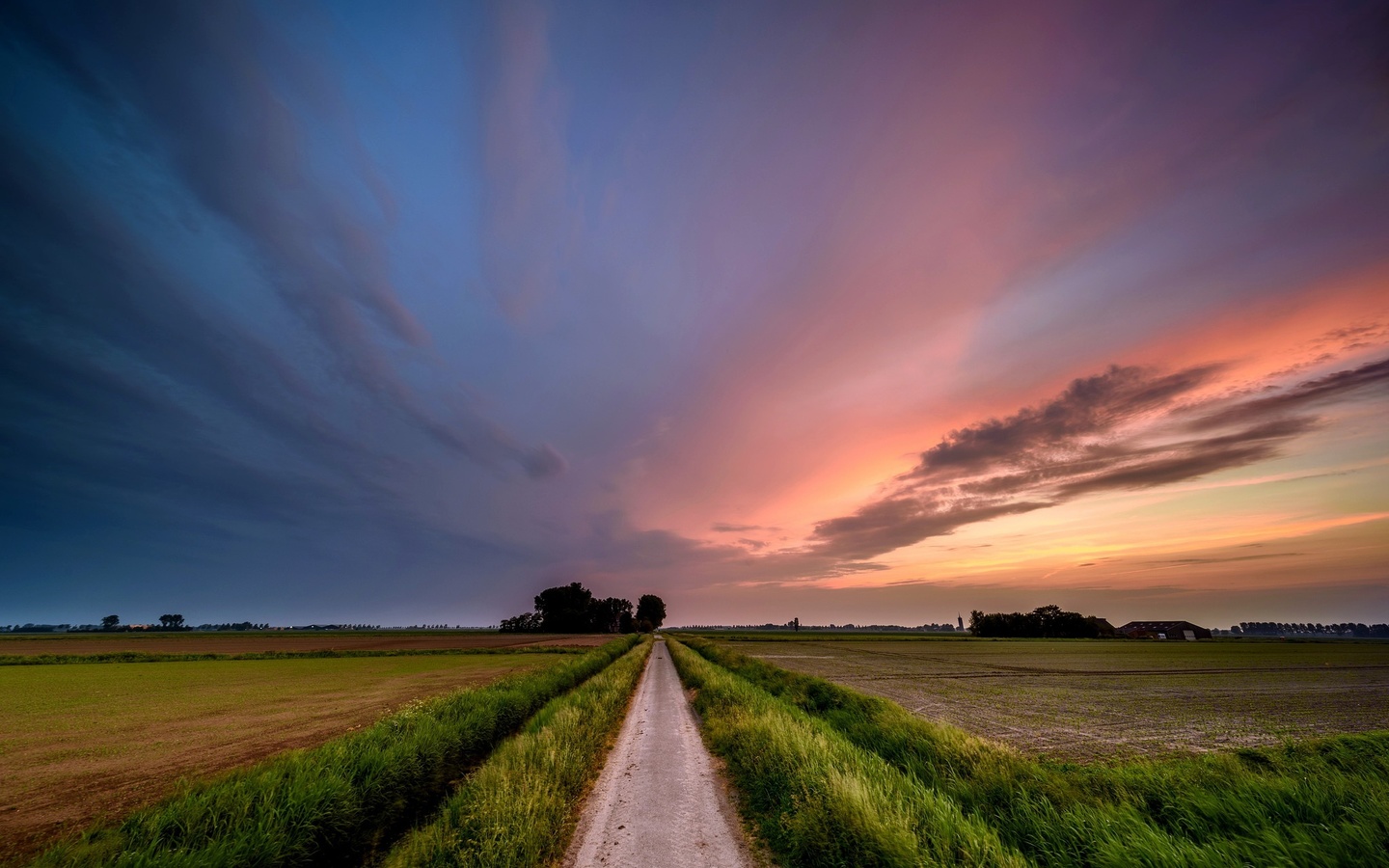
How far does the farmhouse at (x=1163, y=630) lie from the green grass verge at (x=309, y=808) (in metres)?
185

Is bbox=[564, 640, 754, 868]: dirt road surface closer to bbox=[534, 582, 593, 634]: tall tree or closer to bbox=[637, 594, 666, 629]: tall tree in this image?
bbox=[534, 582, 593, 634]: tall tree

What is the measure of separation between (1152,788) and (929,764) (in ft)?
11.9

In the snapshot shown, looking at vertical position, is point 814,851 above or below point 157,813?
below

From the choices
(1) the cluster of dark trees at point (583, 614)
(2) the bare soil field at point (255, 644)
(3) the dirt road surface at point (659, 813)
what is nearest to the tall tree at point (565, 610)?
(1) the cluster of dark trees at point (583, 614)

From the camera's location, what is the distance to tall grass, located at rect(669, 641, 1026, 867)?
5.96 meters

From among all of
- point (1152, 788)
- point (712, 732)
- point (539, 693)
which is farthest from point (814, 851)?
point (539, 693)

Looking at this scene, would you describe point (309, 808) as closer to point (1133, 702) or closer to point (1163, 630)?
point (1133, 702)

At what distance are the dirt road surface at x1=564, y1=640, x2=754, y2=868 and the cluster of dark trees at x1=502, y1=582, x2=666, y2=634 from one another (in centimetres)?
15793

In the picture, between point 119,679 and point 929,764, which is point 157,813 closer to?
point 929,764

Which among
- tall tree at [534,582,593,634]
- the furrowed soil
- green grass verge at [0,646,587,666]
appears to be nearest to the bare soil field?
green grass verge at [0,646,587,666]

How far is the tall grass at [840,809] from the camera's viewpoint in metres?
5.96

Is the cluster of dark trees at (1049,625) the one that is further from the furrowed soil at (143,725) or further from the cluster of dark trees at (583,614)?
the furrowed soil at (143,725)

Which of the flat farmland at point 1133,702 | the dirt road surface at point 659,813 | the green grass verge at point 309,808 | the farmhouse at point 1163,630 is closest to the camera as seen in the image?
the green grass verge at point 309,808

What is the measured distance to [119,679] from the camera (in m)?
34.1
